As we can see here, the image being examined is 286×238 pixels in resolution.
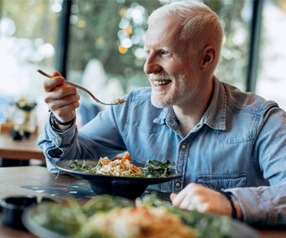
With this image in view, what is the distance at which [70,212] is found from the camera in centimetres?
99

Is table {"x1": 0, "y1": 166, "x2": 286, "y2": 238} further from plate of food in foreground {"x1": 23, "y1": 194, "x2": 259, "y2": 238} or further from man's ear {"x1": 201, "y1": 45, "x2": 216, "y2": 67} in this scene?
man's ear {"x1": 201, "y1": 45, "x2": 216, "y2": 67}

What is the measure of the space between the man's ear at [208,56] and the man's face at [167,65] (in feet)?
0.31

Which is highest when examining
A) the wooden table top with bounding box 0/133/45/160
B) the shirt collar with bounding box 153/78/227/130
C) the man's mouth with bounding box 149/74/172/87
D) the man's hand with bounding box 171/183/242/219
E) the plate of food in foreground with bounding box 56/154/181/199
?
the man's mouth with bounding box 149/74/172/87

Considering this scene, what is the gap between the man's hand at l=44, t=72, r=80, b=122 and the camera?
5.73 ft

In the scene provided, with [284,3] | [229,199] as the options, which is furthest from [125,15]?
[229,199]

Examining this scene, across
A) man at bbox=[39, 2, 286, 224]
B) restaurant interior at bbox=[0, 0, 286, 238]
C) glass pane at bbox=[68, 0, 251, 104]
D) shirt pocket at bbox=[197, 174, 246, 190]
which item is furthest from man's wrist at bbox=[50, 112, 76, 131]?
glass pane at bbox=[68, 0, 251, 104]

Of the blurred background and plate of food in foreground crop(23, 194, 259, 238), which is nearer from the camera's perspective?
plate of food in foreground crop(23, 194, 259, 238)

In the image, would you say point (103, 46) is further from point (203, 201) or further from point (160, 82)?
point (203, 201)

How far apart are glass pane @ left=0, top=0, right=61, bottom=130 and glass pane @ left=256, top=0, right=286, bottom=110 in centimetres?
240

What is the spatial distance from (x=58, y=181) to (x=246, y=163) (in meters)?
0.66

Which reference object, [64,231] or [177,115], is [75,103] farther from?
[64,231]

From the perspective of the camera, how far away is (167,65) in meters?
2.00

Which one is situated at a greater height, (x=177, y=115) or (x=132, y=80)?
(x=177, y=115)

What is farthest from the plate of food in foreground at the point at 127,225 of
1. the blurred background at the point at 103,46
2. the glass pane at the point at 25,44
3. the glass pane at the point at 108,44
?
the glass pane at the point at 108,44
